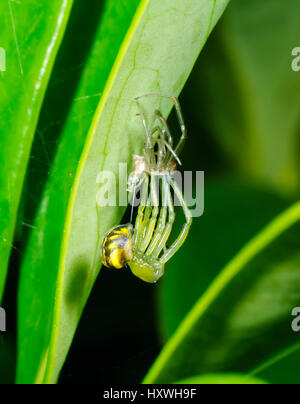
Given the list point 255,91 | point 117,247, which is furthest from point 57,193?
point 255,91

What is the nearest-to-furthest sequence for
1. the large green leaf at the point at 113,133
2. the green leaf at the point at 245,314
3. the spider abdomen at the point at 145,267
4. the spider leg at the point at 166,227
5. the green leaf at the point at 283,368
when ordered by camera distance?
the large green leaf at the point at 113,133 < the green leaf at the point at 245,314 < the green leaf at the point at 283,368 < the spider abdomen at the point at 145,267 < the spider leg at the point at 166,227

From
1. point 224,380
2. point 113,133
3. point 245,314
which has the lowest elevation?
point 224,380

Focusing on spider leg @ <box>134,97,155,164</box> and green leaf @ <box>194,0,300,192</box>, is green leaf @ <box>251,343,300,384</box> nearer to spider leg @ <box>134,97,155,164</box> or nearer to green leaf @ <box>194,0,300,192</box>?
spider leg @ <box>134,97,155,164</box>

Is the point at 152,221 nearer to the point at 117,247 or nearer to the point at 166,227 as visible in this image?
the point at 166,227

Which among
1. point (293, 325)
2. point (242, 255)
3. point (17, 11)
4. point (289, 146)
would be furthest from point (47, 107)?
point (289, 146)

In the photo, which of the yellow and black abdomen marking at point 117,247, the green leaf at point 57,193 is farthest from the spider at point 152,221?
the green leaf at point 57,193

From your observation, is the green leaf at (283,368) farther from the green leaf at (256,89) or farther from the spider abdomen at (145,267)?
the green leaf at (256,89)

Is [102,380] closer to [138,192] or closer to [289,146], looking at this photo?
[138,192]
